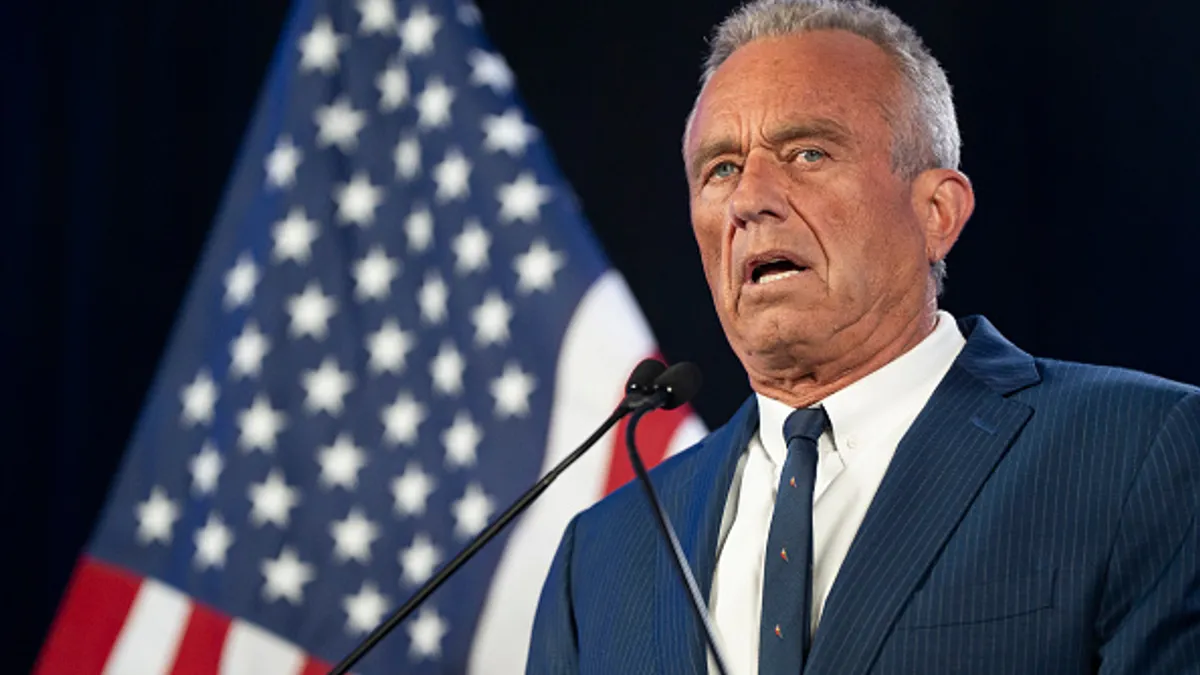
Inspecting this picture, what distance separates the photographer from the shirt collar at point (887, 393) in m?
1.79

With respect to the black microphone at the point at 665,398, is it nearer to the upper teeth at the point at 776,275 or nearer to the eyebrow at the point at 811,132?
the upper teeth at the point at 776,275

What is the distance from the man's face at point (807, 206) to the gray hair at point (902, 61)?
0.8 inches

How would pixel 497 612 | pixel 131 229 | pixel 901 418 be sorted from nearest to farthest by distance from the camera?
pixel 901 418
pixel 497 612
pixel 131 229

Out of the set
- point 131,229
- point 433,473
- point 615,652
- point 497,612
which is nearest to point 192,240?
point 131,229

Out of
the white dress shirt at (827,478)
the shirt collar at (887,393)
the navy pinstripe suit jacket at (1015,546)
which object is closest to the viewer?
the navy pinstripe suit jacket at (1015,546)

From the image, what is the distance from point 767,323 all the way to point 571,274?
0.84 meters

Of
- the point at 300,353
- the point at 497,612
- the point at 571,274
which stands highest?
the point at 571,274

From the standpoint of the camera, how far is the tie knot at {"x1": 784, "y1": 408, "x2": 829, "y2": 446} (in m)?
1.75

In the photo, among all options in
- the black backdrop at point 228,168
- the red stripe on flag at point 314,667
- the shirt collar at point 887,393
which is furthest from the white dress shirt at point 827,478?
the red stripe on flag at point 314,667

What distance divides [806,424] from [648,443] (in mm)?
778

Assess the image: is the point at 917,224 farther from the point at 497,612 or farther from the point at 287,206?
the point at 287,206

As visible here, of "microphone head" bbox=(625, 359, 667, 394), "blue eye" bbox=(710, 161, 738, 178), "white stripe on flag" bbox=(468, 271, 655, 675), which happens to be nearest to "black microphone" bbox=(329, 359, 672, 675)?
"microphone head" bbox=(625, 359, 667, 394)

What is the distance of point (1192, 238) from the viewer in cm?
244

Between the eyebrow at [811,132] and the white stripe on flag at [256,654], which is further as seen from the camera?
the white stripe on flag at [256,654]
